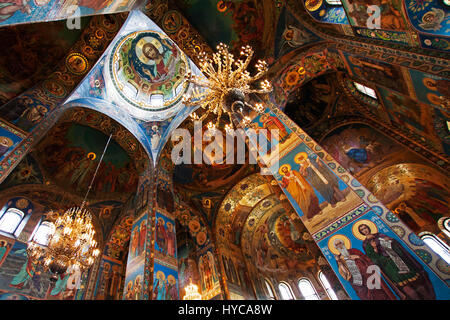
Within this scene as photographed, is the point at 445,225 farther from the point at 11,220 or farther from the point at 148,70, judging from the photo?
the point at 11,220

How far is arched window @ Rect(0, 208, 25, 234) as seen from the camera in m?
9.37

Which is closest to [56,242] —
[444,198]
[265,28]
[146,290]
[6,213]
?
[146,290]

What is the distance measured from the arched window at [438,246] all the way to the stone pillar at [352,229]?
6.04m

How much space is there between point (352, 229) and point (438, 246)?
6.45 m

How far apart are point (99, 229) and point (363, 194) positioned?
11119 mm

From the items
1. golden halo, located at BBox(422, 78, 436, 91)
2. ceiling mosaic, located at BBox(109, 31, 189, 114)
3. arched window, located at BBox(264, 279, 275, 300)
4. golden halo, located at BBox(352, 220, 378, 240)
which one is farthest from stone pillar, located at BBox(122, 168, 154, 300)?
golden halo, located at BBox(422, 78, 436, 91)

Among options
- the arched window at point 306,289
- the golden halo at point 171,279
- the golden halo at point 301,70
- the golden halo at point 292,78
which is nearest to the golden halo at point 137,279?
the golden halo at point 171,279

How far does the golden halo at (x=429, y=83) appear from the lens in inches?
205

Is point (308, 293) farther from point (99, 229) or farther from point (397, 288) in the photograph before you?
point (99, 229)

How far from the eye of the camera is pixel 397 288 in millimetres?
3977

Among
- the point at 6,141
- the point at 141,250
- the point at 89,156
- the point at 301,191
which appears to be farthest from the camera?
the point at 89,156

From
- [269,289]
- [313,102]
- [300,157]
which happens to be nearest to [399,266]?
[300,157]

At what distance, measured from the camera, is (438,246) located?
28.3 ft

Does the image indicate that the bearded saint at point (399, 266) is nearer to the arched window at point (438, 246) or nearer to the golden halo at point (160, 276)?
the golden halo at point (160, 276)
